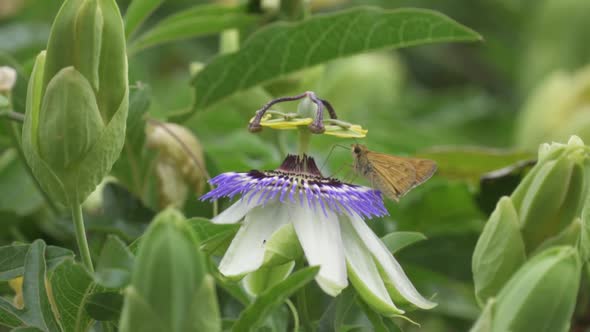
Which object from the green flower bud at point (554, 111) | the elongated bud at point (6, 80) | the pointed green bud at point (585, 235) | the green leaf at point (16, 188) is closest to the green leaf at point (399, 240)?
the pointed green bud at point (585, 235)

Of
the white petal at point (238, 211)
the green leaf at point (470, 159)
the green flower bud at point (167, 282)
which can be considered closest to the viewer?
the green flower bud at point (167, 282)

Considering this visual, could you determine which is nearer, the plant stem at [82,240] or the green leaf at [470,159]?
the plant stem at [82,240]

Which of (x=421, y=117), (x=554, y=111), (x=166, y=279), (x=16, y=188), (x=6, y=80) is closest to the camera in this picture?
(x=166, y=279)

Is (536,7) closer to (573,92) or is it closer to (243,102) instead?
(573,92)

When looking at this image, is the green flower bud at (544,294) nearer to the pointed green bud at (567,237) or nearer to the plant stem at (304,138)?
the pointed green bud at (567,237)

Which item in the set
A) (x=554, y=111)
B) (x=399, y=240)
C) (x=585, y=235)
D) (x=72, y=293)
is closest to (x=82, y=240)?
(x=72, y=293)

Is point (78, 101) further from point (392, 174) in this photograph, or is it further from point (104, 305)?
point (392, 174)
